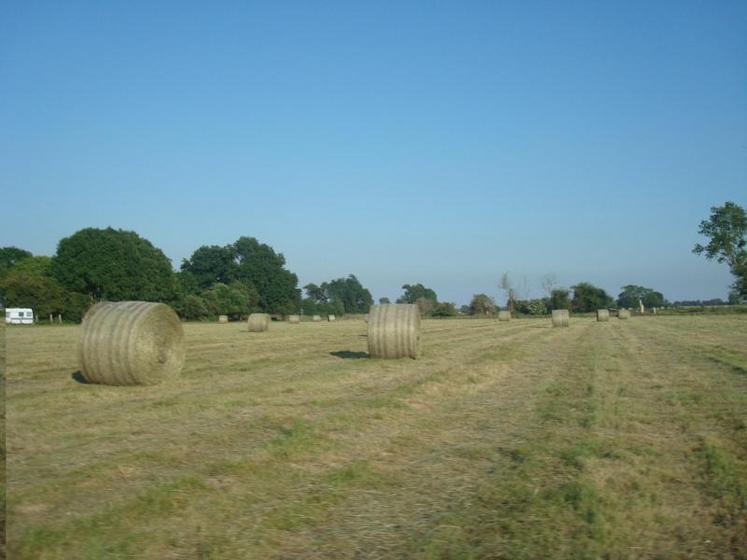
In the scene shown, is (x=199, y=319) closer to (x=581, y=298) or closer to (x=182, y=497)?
(x=581, y=298)

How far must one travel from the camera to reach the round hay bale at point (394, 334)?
18031 millimetres

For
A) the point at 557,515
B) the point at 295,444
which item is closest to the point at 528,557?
the point at 557,515

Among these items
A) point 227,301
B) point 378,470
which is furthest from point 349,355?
point 227,301

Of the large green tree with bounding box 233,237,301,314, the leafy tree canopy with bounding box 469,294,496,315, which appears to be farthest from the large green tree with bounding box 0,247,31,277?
the leafy tree canopy with bounding box 469,294,496,315

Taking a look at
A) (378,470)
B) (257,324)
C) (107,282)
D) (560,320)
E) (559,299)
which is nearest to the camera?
(378,470)

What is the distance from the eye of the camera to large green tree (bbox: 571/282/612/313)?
113 meters

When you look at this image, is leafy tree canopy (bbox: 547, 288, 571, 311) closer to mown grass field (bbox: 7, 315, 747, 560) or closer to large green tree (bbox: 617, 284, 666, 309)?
large green tree (bbox: 617, 284, 666, 309)

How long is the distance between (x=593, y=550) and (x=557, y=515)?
2.09 feet

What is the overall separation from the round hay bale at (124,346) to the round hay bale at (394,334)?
586 centimetres

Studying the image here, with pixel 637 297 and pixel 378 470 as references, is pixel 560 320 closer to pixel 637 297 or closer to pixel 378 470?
pixel 378 470

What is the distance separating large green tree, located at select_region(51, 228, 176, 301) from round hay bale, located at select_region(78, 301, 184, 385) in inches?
2562

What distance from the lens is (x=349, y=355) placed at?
20.2 metres

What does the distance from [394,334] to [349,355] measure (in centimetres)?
261

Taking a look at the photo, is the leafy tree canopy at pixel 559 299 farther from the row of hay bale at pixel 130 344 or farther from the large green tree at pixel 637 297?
the row of hay bale at pixel 130 344
